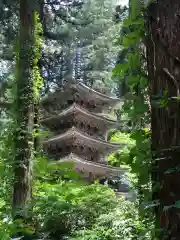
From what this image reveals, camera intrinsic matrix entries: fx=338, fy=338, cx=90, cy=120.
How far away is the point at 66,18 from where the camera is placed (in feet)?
33.3

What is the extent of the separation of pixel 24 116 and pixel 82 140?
33.6 ft

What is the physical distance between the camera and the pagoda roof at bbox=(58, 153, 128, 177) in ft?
50.8

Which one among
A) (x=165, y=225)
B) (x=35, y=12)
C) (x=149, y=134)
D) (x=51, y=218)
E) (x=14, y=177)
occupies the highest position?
(x=35, y=12)

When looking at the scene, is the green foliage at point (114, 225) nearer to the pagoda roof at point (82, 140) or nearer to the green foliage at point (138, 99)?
the green foliage at point (138, 99)

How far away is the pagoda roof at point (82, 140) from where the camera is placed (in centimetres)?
1580

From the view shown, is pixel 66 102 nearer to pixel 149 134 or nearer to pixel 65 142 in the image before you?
pixel 65 142

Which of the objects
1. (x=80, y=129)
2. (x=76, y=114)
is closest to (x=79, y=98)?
(x=76, y=114)

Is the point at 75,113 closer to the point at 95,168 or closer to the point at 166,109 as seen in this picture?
the point at 95,168

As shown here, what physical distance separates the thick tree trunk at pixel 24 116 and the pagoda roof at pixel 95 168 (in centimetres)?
923

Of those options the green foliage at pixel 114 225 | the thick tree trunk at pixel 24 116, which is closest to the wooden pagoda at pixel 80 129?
the green foliage at pixel 114 225

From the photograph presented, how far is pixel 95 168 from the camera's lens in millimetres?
16234

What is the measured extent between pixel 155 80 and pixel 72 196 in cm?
599

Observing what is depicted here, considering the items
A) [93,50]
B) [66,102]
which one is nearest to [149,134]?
[66,102]

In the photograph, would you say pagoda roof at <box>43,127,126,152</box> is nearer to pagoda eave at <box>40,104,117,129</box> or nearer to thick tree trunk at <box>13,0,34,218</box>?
pagoda eave at <box>40,104,117,129</box>
